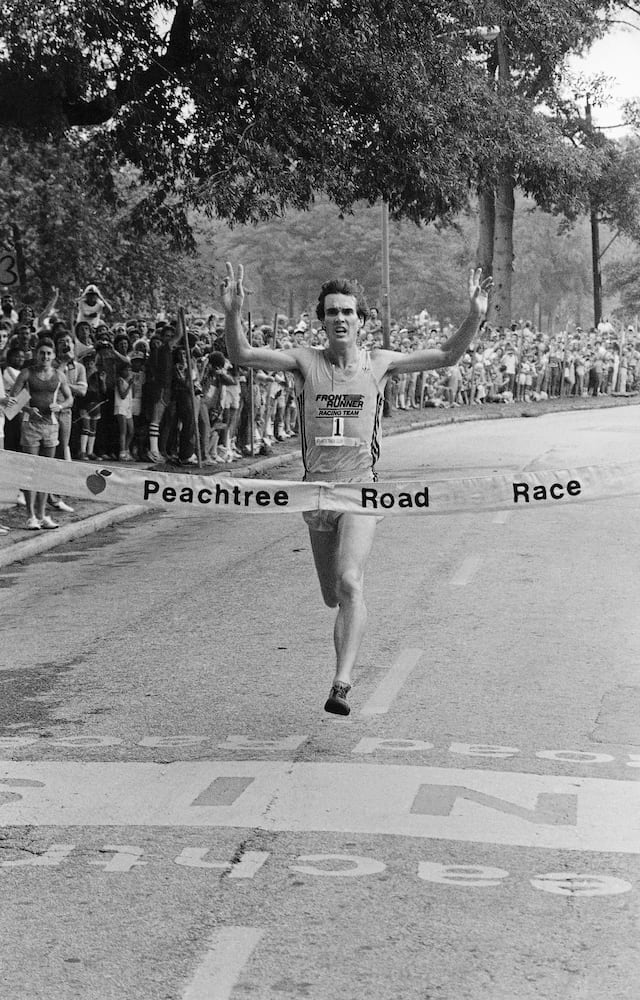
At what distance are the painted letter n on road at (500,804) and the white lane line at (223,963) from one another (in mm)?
1362

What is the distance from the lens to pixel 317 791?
6.14m

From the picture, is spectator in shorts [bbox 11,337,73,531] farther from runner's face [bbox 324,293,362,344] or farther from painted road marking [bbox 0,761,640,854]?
painted road marking [bbox 0,761,640,854]

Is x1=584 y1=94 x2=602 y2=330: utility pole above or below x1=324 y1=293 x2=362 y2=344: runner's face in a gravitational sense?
above

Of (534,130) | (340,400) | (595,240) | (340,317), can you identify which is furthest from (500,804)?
(595,240)

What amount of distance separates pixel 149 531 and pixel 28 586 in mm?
3889

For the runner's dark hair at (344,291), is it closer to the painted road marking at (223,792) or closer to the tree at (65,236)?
the painted road marking at (223,792)

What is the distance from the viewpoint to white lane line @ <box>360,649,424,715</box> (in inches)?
303

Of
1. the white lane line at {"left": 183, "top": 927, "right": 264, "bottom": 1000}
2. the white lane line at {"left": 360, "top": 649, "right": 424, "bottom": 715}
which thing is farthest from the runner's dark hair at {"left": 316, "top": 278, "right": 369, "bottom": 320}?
the white lane line at {"left": 183, "top": 927, "right": 264, "bottom": 1000}

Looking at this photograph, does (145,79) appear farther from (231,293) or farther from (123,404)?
(231,293)

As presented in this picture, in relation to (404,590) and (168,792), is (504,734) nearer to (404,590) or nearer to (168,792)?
(168,792)

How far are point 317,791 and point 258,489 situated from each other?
82.2 inches

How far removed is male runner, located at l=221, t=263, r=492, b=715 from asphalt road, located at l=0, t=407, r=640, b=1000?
0.73 m

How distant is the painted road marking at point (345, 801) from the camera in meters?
5.65

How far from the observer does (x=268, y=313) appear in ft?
288
